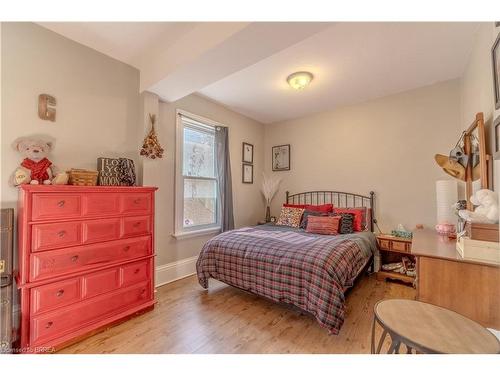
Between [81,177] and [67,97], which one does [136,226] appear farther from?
Answer: [67,97]

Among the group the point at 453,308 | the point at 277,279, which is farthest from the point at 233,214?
the point at 453,308

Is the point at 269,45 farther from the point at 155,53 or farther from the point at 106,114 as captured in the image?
the point at 106,114

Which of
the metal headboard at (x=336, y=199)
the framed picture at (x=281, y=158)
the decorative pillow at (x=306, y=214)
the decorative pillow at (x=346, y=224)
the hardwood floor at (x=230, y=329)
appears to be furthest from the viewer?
the framed picture at (x=281, y=158)

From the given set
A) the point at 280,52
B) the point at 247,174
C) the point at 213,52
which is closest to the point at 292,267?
the point at 213,52

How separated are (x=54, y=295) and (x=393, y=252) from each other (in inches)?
144

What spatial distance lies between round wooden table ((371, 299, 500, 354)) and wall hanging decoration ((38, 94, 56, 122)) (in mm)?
2738

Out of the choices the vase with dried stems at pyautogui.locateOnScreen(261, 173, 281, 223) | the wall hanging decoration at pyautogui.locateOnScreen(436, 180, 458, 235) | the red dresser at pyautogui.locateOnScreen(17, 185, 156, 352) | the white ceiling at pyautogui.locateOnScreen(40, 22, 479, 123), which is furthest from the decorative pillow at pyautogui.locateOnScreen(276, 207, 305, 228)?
the red dresser at pyautogui.locateOnScreen(17, 185, 156, 352)

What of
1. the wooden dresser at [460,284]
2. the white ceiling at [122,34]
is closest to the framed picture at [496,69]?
the wooden dresser at [460,284]

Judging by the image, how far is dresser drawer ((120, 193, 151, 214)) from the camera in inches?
75.6

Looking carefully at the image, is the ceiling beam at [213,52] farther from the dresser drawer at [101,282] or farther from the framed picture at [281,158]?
the framed picture at [281,158]

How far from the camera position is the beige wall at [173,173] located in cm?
271

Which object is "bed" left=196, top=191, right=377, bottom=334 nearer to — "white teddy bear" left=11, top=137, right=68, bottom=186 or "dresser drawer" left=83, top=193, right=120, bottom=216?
"dresser drawer" left=83, top=193, right=120, bottom=216
